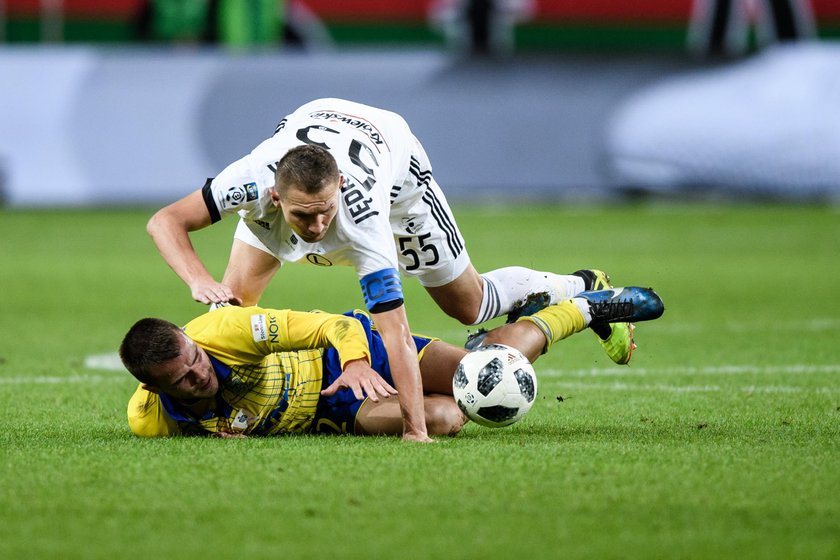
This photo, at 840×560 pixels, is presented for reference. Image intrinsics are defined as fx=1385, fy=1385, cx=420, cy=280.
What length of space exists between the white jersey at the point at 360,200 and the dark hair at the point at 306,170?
197 mm

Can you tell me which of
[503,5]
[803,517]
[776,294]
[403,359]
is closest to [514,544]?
[803,517]

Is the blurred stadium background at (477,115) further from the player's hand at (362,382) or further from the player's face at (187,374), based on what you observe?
the player's hand at (362,382)

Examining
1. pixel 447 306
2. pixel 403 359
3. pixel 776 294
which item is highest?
pixel 403 359

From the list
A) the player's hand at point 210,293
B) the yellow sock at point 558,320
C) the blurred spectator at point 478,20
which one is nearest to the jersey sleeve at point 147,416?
the player's hand at point 210,293

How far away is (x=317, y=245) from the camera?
629 cm

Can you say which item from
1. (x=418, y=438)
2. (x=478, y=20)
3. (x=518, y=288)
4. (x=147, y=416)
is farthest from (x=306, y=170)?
(x=478, y=20)

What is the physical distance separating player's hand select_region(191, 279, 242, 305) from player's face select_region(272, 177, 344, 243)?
52 cm

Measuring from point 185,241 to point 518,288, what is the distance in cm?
219

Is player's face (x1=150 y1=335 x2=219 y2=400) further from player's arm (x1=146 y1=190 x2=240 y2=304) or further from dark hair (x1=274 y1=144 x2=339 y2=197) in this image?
dark hair (x1=274 y1=144 x2=339 y2=197)

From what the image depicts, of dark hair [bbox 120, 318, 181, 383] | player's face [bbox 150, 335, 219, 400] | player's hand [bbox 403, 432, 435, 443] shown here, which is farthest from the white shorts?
dark hair [bbox 120, 318, 181, 383]

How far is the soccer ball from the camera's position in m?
6.11

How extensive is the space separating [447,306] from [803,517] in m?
3.62

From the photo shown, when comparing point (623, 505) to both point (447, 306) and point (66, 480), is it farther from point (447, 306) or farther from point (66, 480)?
point (447, 306)

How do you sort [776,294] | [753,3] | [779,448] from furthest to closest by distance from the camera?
1. [753,3]
2. [776,294]
3. [779,448]
